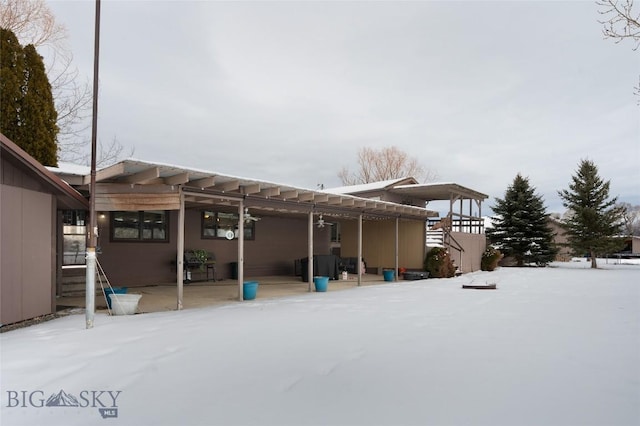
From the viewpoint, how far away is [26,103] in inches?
418

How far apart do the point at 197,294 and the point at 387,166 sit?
25.2m

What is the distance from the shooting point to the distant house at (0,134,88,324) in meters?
5.62

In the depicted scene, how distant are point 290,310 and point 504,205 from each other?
743 inches

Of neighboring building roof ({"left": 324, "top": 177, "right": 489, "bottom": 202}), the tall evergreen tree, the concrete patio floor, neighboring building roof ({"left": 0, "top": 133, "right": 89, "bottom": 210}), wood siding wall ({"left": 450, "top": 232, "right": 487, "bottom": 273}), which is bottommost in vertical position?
the concrete patio floor

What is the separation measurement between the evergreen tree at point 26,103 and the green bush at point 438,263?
11.9 m

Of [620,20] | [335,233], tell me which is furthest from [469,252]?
[620,20]

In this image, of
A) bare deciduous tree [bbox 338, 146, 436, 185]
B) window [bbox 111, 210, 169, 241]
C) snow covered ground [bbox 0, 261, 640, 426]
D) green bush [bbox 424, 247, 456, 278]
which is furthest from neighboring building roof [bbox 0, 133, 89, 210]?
bare deciduous tree [bbox 338, 146, 436, 185]

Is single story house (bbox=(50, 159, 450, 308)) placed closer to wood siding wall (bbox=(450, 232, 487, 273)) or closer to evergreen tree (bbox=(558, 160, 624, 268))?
wood siding wall (bbox=(450, 232, 487, 273))

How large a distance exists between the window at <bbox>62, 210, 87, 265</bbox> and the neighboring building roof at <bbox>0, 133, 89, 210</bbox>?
1.60 metres

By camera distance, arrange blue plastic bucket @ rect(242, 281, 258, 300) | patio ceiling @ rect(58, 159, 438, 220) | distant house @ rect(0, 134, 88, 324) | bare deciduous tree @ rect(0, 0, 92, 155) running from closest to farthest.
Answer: distant house @ rect(0, 134, 88, 324) < patio ceiling @ rect(58, 159, 438, 220) < blue plastic bucket @ rect(242, 281, 258, 300) < bare deciduous tree @ rect(0, 0, 92, 155)

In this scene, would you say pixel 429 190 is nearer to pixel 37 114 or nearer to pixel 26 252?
pixel 37 114

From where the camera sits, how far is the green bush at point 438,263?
1467cm

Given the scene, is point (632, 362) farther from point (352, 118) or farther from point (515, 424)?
point (352, 118)

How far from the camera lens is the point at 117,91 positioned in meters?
17.0
